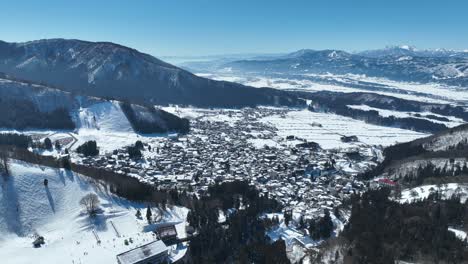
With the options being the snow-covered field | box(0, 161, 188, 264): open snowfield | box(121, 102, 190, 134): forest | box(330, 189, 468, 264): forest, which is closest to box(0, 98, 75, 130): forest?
box(121, 102, 190, 134): forest

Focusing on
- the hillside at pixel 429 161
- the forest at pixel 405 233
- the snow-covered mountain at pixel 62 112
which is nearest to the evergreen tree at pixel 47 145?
the snow-covered mountain at pixel 62 112

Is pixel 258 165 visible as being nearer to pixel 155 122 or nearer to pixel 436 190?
pixel 436 190

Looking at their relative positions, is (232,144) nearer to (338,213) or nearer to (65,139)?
(65,139)

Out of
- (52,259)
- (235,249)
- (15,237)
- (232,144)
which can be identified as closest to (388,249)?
(235,249)

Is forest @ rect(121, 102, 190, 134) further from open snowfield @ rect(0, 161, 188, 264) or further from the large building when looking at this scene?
the large building

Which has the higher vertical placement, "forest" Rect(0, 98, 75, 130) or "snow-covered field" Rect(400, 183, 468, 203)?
"forest" Rect(0, 98, 75, 130)

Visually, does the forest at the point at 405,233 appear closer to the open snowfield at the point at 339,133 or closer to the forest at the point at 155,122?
the open snowfield at the point at 339,133
